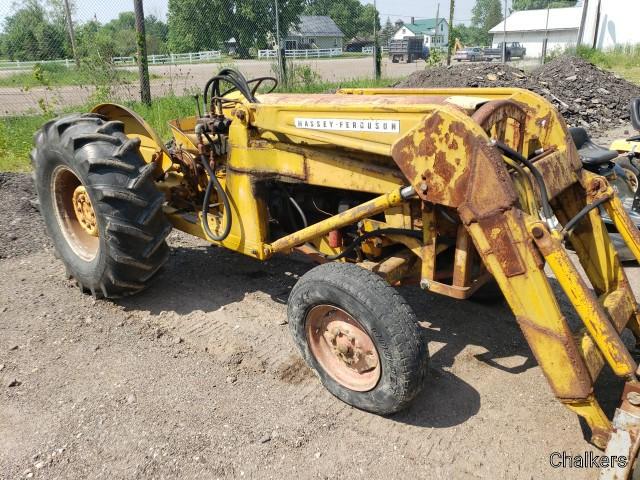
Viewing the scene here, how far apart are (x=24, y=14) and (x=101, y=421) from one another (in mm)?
9578

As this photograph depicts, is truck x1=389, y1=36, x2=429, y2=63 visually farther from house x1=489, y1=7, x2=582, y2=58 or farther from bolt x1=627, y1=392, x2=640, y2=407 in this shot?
bolt x1=627, y1=392, x2=640, y2=407

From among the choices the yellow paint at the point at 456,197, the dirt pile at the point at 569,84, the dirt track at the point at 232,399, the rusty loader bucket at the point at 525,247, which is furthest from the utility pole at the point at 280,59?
the rusty loader bucket at the point at 525,247

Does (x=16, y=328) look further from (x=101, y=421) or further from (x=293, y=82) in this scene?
(x=293, y=82)

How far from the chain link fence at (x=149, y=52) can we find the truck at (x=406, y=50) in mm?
17803

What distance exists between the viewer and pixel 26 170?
7285 mm

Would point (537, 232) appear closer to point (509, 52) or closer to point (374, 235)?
point (374, 235)

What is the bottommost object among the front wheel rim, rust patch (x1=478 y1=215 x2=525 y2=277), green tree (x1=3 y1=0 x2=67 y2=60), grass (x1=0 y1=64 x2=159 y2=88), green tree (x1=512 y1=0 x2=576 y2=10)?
the front wheel rim

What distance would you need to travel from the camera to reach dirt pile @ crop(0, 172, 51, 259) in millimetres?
5434

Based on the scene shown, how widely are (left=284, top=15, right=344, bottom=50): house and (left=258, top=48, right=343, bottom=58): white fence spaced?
138 millimetres

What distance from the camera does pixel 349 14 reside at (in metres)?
26.1

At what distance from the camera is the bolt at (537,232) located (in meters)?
2.49

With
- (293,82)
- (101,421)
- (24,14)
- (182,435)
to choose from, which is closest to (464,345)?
(182,435)

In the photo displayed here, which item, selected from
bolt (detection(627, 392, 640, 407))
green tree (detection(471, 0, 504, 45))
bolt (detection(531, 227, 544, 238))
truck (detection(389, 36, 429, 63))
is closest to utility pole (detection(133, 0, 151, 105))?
bolt (detection(531, 227, 544, 238))

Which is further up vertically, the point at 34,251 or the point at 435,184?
the point at 435,184
